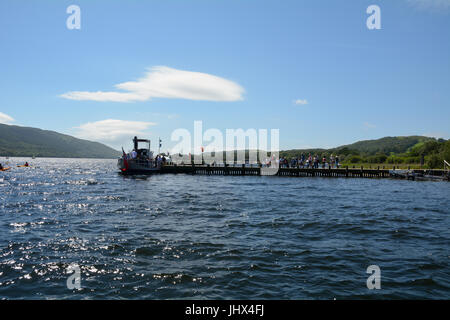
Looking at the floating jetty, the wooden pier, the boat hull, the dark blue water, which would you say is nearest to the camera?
the dark blue water

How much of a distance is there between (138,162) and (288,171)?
2987cm

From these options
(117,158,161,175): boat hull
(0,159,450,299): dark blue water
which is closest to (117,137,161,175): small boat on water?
(117,158,161,175): boat hull

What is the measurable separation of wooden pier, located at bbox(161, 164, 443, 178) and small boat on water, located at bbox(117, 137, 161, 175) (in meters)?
3.89

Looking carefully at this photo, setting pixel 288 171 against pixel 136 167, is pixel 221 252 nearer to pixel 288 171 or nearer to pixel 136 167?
pixel 288 171

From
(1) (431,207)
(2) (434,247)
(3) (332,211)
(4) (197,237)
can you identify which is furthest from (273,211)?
(1) (431,207)

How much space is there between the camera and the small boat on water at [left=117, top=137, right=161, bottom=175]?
195 ft

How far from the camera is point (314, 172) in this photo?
193ft

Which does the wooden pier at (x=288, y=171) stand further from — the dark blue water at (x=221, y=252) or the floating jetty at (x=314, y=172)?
the dark blue water at (x=221, y=252)

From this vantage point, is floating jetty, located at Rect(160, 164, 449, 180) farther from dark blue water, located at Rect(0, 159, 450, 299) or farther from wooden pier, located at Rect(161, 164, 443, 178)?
dark blue water, located at Rect(0, 159, 450, 299)

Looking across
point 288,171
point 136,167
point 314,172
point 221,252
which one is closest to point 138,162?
point 136,167

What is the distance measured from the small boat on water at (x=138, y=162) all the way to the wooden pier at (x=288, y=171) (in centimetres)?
389

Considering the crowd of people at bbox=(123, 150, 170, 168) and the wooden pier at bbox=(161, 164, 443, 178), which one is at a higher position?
the crowd of people at bbox=(123, 150, 170, 168)

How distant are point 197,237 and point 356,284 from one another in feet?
23.2

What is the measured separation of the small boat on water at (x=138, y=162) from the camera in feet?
195
